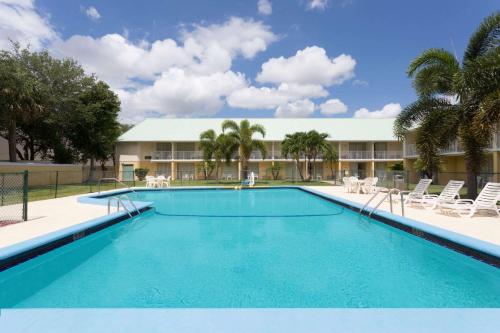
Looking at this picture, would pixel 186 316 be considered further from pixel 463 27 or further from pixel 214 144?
pixel 214 144

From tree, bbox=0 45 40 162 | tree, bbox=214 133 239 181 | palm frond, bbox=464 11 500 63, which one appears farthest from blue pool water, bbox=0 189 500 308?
tree, bbox=0 45 40 162

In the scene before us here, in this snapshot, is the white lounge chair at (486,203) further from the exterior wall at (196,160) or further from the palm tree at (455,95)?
the exterior wall at (196,160)

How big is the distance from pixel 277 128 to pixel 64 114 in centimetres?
2169

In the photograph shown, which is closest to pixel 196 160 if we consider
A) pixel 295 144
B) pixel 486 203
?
pixel 295 144

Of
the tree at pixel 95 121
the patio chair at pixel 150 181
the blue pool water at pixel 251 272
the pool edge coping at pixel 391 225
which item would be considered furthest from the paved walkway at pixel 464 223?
the tree at pixel 95 121

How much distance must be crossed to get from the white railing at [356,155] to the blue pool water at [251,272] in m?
27.2

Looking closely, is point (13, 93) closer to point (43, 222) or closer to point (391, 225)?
point (43, 222)

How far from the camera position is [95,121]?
96.0 feet

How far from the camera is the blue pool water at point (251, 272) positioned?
4051mm

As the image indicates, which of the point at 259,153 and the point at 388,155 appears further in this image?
the point at 388,155

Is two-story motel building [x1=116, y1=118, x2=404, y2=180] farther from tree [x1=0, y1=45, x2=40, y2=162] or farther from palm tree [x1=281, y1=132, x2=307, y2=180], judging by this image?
tree [x1=0, y1=45, x2=40, y2=162]

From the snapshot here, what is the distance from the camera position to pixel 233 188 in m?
22.0

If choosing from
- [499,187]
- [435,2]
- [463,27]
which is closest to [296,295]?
[499,187]

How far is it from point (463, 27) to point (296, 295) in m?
16.7
